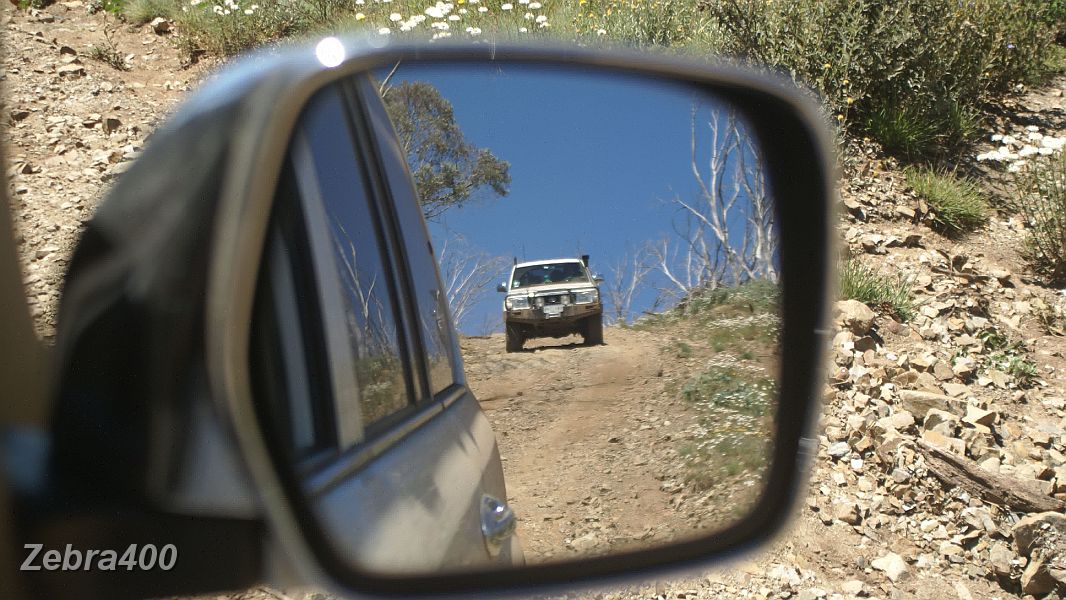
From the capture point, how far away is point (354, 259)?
136cm

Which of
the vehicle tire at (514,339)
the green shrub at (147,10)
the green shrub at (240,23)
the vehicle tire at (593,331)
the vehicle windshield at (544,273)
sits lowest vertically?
the vehicle tire at (593,331)

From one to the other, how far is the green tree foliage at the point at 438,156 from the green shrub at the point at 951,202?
584 centimetres

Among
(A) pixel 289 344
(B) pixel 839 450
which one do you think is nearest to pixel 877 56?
(B) pixel 839 450

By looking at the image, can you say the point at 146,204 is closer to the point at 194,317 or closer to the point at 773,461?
the point at 194,317

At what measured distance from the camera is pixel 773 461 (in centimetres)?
167

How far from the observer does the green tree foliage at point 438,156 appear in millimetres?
1237

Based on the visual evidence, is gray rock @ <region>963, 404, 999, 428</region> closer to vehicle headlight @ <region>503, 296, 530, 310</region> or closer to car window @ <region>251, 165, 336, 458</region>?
vehicle headlight @ <region>503, 296, 530, 310</region>

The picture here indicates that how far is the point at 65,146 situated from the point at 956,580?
6484 millimetres

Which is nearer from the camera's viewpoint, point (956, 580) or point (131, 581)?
point (131, 581)

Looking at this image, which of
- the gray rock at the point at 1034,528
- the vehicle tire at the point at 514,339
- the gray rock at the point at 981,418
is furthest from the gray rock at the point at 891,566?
the vehicle tire at the point at 514,339

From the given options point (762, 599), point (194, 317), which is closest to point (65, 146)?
point (762, 599)

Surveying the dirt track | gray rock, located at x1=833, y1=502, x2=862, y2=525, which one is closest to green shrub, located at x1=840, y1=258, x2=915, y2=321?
gray rock, located at x1=833, y1=502, x2=862, y2=525

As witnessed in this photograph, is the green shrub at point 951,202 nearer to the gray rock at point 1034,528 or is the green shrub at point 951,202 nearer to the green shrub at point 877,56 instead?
the green shrub at point 877,56

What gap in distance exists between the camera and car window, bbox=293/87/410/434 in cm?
129
